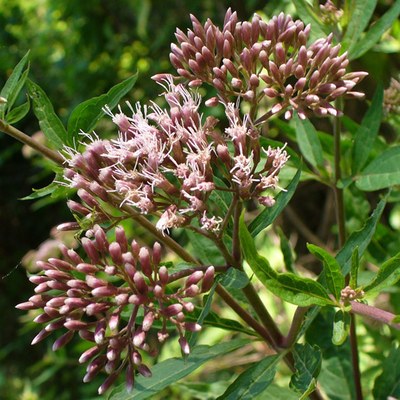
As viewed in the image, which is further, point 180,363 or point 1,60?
point 1,60

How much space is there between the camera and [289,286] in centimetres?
127

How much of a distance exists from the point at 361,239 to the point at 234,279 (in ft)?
0.88

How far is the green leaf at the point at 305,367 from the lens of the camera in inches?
53.3

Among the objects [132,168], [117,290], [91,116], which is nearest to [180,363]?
[117,290]

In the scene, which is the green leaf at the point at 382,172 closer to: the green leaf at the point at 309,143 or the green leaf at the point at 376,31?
the green leaf at the point at 309,143

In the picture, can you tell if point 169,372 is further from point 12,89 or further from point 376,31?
point 376,31

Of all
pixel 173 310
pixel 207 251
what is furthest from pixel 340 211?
pixel 173 310

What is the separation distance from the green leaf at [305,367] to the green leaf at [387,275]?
183 mm

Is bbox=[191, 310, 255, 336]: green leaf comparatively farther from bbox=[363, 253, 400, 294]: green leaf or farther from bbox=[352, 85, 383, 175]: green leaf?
bbox=[352, 85, 383, 175]: green leaf

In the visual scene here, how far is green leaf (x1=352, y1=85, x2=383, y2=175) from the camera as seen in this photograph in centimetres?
180

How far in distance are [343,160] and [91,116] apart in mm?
779

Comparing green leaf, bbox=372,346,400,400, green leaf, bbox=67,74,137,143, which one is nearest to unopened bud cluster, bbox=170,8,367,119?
green leaf, bbox=67,74,137,143

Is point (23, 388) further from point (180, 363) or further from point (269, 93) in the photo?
point (269, 93)

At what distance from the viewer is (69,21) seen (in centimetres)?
470
